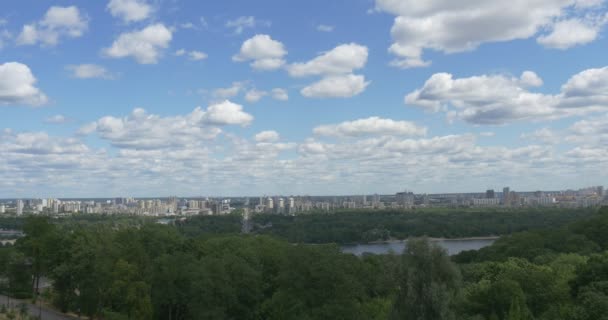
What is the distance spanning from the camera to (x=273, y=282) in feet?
86.8

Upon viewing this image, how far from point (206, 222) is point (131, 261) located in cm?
9726

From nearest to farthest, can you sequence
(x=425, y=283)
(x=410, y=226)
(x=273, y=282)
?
(x=425, y=283) → (x=273, y=282) → (x=410, y=226)

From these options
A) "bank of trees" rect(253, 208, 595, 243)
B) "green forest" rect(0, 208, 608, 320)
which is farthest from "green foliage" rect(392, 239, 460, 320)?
"bank of trees" rect(253, 208, 595, 243)

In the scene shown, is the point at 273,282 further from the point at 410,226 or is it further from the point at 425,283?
the point at 410,226

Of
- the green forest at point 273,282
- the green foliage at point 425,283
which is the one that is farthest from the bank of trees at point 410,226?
the green foliage at point 425,283

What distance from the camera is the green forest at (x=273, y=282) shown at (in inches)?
671

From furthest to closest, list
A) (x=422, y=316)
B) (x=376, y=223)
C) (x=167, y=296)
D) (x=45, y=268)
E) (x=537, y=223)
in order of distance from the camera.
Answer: (x=376, y=223)
(x=537, y=223)
(x=45, y=268)
(x=167, y=296)
(x=422, y=316)

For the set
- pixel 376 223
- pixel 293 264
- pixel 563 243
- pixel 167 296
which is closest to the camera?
pixel 293 264

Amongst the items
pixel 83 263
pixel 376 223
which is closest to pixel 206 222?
pixel 376 223

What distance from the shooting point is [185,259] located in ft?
80.3

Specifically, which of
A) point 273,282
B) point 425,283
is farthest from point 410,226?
point 425,283

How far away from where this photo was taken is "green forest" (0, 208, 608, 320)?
1705cm

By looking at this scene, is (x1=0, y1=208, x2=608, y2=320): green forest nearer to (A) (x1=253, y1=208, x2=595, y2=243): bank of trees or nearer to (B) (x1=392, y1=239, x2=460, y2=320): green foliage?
(B) (x1=392, y1=239, x2=460, y2=320): green foliage

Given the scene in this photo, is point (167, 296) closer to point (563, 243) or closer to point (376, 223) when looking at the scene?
point (563, 243)
